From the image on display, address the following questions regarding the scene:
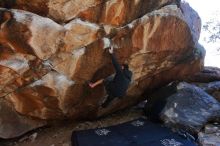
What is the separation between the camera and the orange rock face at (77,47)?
7.36 metres

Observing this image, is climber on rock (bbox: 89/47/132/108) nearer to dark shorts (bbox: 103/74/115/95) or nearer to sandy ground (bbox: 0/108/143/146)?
dark shorts (bbox: 103/74/115/95)

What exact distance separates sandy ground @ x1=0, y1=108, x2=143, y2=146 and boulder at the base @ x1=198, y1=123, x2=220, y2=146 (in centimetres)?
195

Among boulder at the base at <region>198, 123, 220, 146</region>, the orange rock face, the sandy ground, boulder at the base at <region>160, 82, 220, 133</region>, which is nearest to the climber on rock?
the orange rock face

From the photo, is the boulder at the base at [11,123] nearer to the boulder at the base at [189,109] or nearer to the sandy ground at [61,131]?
the sandy ground at [61,131]

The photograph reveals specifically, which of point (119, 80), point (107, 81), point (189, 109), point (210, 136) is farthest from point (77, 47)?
point (210, 136)

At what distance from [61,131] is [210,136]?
12.3 ft

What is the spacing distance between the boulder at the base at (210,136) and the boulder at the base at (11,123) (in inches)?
163

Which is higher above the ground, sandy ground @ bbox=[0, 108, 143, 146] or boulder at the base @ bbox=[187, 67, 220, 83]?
boulder at the base @ bbox=[187, 67, 220, 83]

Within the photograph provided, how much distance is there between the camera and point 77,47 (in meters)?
7.79

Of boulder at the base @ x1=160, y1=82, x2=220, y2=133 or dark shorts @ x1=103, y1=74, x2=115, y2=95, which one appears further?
boulder at the base @ x1=160, y1=82, x2=220, y2=133

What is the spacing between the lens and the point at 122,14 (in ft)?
26.2

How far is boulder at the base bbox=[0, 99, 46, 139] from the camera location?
8211 millimetres

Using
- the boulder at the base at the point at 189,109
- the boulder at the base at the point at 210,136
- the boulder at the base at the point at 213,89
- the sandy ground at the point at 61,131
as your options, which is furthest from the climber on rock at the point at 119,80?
the boulder at the base at the point at 213,89

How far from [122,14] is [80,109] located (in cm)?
272
